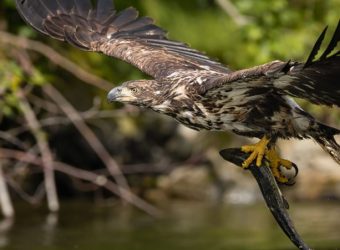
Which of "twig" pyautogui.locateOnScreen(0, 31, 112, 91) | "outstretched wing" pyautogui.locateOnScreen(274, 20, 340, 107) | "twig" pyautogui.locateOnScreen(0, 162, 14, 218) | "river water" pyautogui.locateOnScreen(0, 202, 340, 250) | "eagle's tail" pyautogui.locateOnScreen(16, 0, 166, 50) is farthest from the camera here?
Answer: "twig" pyautogui.locateOnScreen(0, 31, 112, 91)

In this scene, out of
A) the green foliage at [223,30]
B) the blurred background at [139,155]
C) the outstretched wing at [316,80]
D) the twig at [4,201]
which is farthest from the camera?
the green foliage at [223,30]

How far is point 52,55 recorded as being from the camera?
10906 mm

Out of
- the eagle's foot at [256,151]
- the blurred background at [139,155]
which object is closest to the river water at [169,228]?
the blurred background at [139,155]

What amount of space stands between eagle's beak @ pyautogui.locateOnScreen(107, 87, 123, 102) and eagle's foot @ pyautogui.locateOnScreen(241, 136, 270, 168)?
3.25 ft

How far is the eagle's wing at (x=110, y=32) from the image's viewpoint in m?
8.11

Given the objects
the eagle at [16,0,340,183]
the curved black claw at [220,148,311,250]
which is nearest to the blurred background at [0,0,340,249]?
the eagle at [16,0,340,183]

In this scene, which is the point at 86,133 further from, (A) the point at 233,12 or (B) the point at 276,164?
(B) the point at 276,164

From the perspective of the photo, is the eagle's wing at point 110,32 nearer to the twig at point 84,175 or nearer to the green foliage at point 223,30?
the green foliage at point 223,30

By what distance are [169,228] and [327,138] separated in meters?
3.93

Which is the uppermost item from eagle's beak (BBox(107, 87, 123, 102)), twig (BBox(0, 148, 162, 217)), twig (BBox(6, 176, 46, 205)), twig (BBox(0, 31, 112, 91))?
twig (BBox(0, 31, 112, 91))

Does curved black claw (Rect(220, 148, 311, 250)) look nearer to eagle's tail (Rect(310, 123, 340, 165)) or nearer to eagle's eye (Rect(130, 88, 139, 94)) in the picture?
eagle's tail (Rect(310, 123, 340, 165))

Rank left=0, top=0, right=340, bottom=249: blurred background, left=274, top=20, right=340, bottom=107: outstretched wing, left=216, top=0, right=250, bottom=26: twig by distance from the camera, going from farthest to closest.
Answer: left=216, top=0, right=250, bottom=26: twig, left=0, top=0, right=340, bottom=249: blurred background, left=274, top=20, right=340, bottom=107: outstretched wing

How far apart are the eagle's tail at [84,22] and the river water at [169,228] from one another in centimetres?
212

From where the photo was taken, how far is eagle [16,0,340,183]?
237 inches
